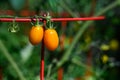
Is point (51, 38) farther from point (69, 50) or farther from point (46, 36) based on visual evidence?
point (69, 50)

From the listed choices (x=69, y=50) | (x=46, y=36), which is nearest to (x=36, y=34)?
(x=46, y=36)

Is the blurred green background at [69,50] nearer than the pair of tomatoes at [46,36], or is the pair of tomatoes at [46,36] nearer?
the pair of tomatoes at [46,36]

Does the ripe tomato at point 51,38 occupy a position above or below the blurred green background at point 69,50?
above

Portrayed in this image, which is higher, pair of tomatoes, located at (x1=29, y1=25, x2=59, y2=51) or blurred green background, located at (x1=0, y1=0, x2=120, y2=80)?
pair of tomatoes, located at (x1=29, y1=25, x2=59, y2=51)

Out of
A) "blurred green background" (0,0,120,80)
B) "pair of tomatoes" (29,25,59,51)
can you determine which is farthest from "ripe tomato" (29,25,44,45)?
"blurred green background" (0,0,120,80)

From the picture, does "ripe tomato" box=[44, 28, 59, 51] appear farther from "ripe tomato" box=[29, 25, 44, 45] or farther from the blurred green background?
the blurred green background

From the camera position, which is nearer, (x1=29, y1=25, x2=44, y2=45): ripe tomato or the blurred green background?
(x1=29, y1=25, x2=44, y2=45): ripe tomato

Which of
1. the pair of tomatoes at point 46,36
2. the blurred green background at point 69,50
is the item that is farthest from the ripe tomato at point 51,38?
the blurred green background at point 69,50

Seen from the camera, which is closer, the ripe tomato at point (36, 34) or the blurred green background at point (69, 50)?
the ripe tomato at point (36, 34)

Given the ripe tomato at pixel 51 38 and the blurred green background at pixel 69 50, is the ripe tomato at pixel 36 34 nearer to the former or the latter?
the ripe tomato at pixel 51 38
